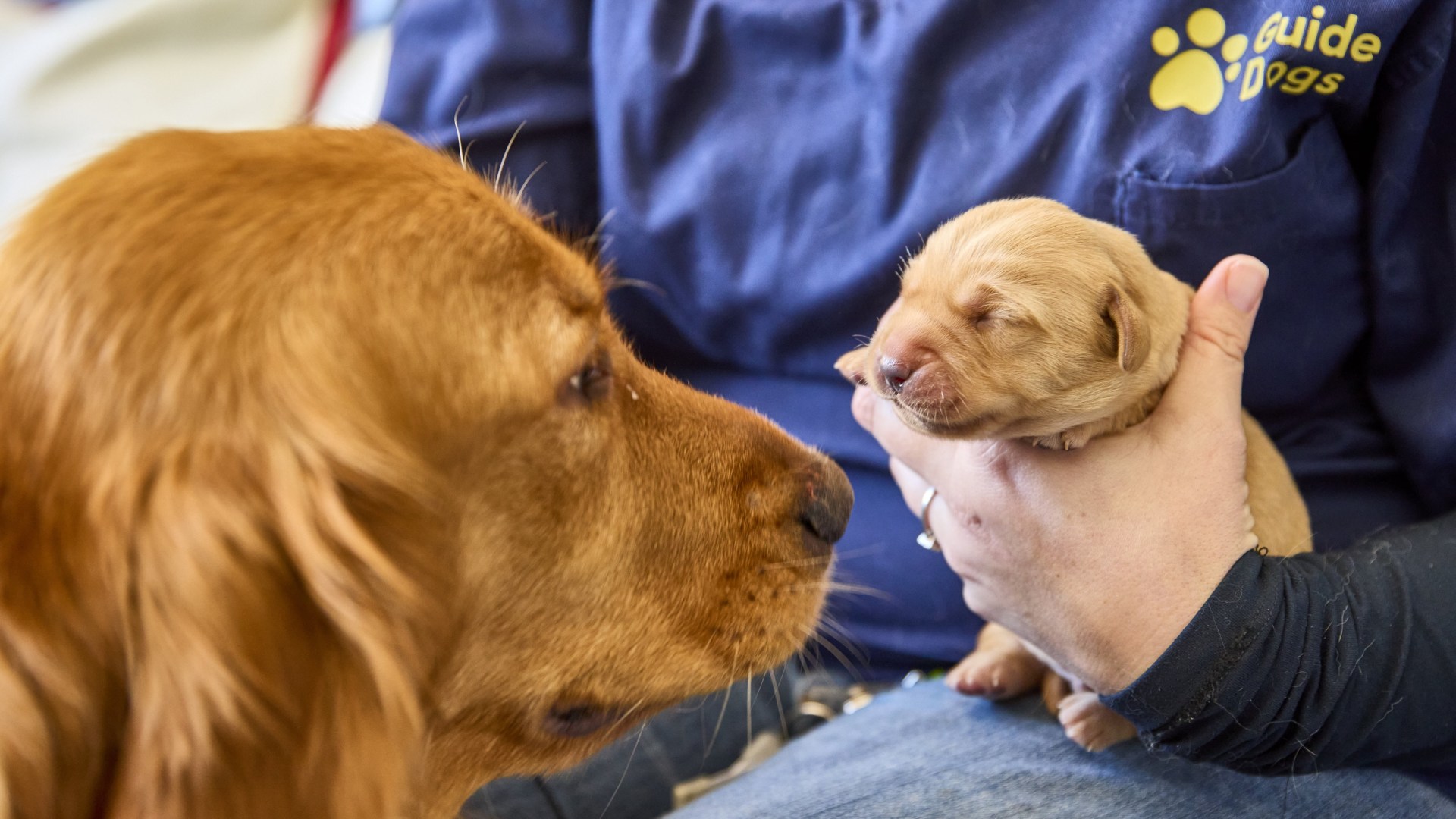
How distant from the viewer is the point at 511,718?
1077 millimetres

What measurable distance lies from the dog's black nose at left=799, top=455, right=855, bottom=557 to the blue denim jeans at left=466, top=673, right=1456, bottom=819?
13.8 inches

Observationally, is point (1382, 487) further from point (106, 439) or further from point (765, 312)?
point (106, 439)

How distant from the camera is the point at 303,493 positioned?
2.70 feet

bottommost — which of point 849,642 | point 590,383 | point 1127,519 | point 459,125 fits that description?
point 849,642

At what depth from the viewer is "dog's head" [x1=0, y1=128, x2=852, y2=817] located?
0.78 metres

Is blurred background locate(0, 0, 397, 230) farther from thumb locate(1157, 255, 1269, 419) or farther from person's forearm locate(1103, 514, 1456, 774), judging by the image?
person's forearm locate(1103, 514, 1456, 774)

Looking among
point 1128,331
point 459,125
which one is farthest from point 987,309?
point 459,125

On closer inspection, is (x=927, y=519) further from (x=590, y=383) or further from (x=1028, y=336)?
(x=590, y=383)

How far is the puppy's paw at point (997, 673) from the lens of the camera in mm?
1531

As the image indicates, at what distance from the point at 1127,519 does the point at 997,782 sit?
0.39 meters

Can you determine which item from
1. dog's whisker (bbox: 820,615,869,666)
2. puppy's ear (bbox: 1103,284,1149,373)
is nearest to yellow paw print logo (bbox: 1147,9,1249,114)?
puppy's ear (bbox: 1103,284,1149,373)

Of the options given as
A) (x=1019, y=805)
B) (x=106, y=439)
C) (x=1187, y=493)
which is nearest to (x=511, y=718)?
(x=106, y=439)

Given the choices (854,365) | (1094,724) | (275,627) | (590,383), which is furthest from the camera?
(854,365)

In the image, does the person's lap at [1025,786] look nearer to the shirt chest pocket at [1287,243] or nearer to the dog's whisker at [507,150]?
the shirt chest pocket at [1287,243]
